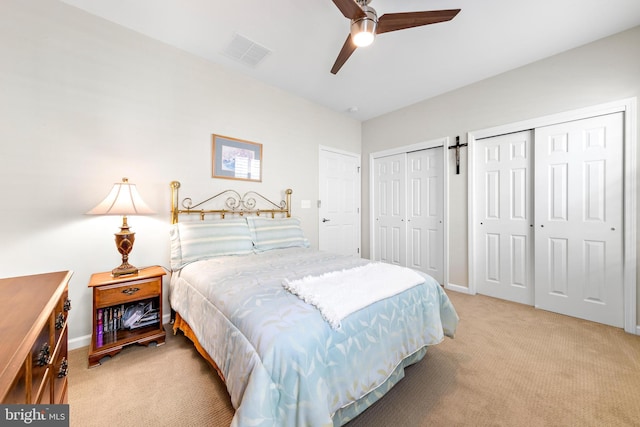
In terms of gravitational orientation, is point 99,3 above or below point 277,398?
above

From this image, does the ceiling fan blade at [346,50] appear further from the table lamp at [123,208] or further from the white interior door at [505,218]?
the white interior door at [505,218]

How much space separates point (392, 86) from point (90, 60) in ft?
10.6

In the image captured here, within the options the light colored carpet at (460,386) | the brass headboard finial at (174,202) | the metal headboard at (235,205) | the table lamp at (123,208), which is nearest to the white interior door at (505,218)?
the light colored carpet at (460,386)

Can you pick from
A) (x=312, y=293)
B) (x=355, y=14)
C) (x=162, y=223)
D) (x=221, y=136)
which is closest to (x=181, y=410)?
(x=312, y=293)

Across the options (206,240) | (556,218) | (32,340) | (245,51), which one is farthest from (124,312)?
(556,218)

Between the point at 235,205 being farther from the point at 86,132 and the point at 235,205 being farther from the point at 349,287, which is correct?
the point at 349,287

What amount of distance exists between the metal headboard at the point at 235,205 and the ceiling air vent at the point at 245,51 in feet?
4.88

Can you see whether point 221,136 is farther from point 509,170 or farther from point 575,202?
point 575,202

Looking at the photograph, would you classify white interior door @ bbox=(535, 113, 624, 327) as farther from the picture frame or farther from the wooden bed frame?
the picture frame

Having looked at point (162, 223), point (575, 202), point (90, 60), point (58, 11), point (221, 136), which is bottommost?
point (162, 223)

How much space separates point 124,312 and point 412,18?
3168 millimetres

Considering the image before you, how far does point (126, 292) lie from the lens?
189 cm

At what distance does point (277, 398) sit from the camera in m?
0.95

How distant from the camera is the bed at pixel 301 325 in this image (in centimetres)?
96
